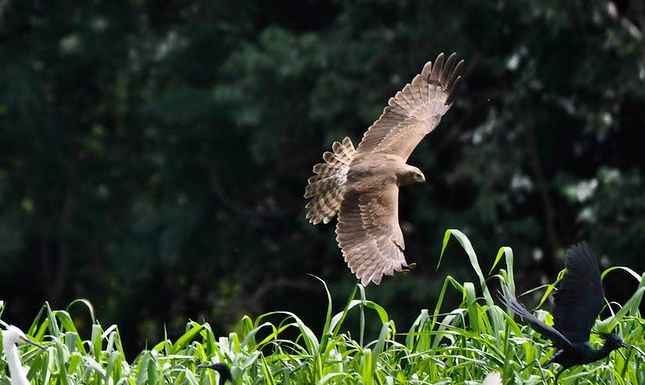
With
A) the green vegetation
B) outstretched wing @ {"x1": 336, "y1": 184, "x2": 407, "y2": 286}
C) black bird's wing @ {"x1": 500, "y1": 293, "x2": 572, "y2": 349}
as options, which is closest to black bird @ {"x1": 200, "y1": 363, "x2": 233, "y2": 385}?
the green vegetation

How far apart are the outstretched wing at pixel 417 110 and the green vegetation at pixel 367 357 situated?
5.07ft

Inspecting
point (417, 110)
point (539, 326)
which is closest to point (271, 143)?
point (417, 110)

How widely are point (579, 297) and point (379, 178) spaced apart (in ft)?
5.88

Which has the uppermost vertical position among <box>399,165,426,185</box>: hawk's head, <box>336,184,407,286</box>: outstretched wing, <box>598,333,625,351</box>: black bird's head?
<box>399,165,426,185</box>: hawk's head

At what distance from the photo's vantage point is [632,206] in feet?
43.3

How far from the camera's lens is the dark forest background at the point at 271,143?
45.2ft

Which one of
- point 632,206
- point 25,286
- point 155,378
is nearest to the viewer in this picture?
point 155,378

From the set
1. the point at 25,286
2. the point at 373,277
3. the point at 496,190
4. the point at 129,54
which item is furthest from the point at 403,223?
the point at 373,277

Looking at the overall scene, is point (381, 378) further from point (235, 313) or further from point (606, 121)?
point (235, 313)

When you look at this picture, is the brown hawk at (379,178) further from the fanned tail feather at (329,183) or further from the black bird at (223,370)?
the black bird at (223,370)

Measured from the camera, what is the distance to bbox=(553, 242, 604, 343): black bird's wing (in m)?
5.43

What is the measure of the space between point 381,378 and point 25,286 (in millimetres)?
13879

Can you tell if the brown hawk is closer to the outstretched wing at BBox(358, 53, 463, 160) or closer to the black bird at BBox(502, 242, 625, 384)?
the outstretched wing at BBox(358, 53, 463, 160)

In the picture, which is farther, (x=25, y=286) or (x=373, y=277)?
(x=25, y=286)
